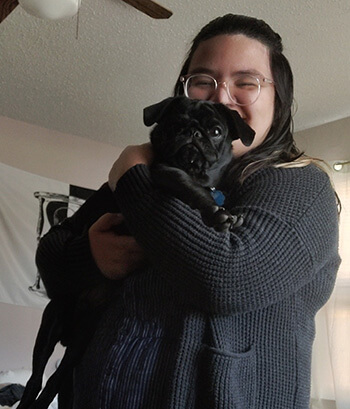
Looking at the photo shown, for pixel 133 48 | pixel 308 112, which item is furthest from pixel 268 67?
pixel 308 112

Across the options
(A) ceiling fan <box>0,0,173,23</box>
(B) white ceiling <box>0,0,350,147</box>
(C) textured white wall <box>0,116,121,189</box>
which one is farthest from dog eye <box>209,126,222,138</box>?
(C) textured white wall <box>0,116,121,189</box>

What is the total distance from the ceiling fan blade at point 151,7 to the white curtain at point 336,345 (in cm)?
198

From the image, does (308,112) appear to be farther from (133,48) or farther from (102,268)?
(102,268)

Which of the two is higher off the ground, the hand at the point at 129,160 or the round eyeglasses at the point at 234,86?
the round eyeglasses at the point at 234,86

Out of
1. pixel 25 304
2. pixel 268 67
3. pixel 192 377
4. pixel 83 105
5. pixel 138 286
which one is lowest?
pixel 25 304

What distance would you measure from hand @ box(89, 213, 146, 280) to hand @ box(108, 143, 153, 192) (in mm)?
101

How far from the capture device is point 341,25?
2633 millimetres

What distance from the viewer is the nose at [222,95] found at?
1044 millimetres

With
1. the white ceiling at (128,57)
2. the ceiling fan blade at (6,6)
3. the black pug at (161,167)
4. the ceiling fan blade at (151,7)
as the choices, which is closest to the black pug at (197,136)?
the black pug at (161,167)

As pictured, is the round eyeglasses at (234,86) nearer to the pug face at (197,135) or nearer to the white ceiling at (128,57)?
the pug face at (197,135)

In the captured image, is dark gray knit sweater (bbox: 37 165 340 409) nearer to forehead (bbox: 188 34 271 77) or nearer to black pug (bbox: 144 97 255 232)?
black pug (bbox: 144 97 255 232)

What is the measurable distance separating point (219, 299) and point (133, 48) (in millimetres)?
2469

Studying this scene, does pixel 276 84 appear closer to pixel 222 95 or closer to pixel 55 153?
pixel 222 95

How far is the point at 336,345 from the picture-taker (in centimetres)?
338
